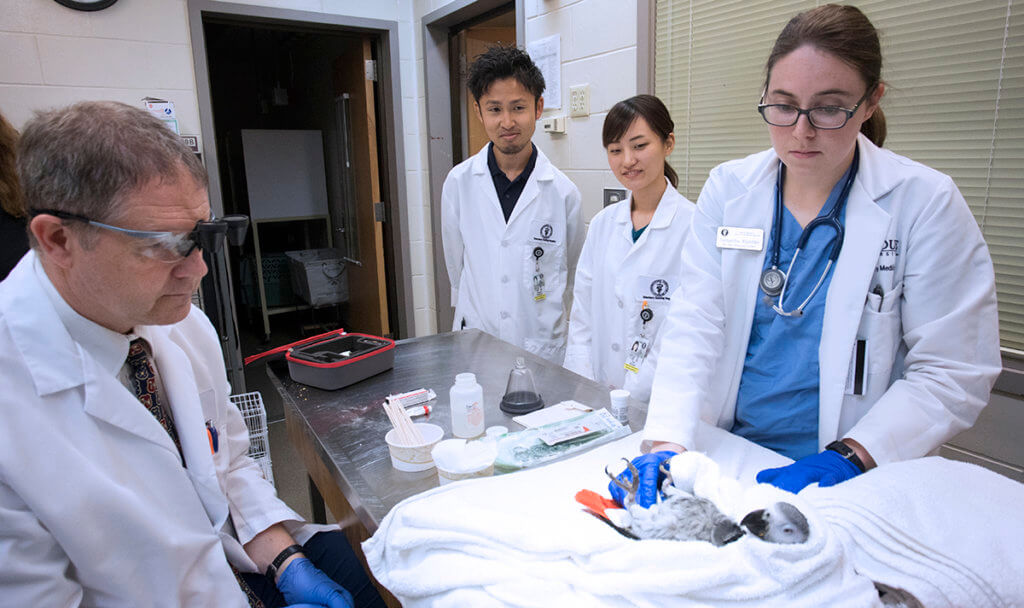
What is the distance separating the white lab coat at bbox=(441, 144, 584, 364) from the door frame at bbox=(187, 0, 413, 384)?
1364mm

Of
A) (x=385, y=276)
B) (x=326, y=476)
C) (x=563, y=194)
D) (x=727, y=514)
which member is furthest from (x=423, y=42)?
(x=727, y=514)

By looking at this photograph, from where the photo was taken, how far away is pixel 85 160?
2.80ft

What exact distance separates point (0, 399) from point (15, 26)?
9.03 ft

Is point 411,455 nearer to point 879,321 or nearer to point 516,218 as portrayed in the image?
point 879,321

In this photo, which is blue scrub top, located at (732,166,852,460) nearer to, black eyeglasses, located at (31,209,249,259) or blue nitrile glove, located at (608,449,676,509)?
blue nitrile glove, located at (608,449,676,509)

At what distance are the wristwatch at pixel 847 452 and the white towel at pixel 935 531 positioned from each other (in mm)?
203

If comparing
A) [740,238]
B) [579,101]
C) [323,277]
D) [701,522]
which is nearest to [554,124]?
[579,101]

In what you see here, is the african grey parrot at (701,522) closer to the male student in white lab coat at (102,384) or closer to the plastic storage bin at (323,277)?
the male student in white lab coat at (102,384)

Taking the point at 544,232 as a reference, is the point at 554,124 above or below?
above

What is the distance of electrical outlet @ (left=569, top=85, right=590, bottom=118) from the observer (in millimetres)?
2555

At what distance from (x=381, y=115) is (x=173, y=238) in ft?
10.3

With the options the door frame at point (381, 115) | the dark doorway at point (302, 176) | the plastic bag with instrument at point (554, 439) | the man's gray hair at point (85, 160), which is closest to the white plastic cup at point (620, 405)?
the plastic bag with instrument at point (554, 439)

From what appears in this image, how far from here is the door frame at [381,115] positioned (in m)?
3.06

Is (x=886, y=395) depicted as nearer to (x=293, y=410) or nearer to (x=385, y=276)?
(x=293, y=410)
